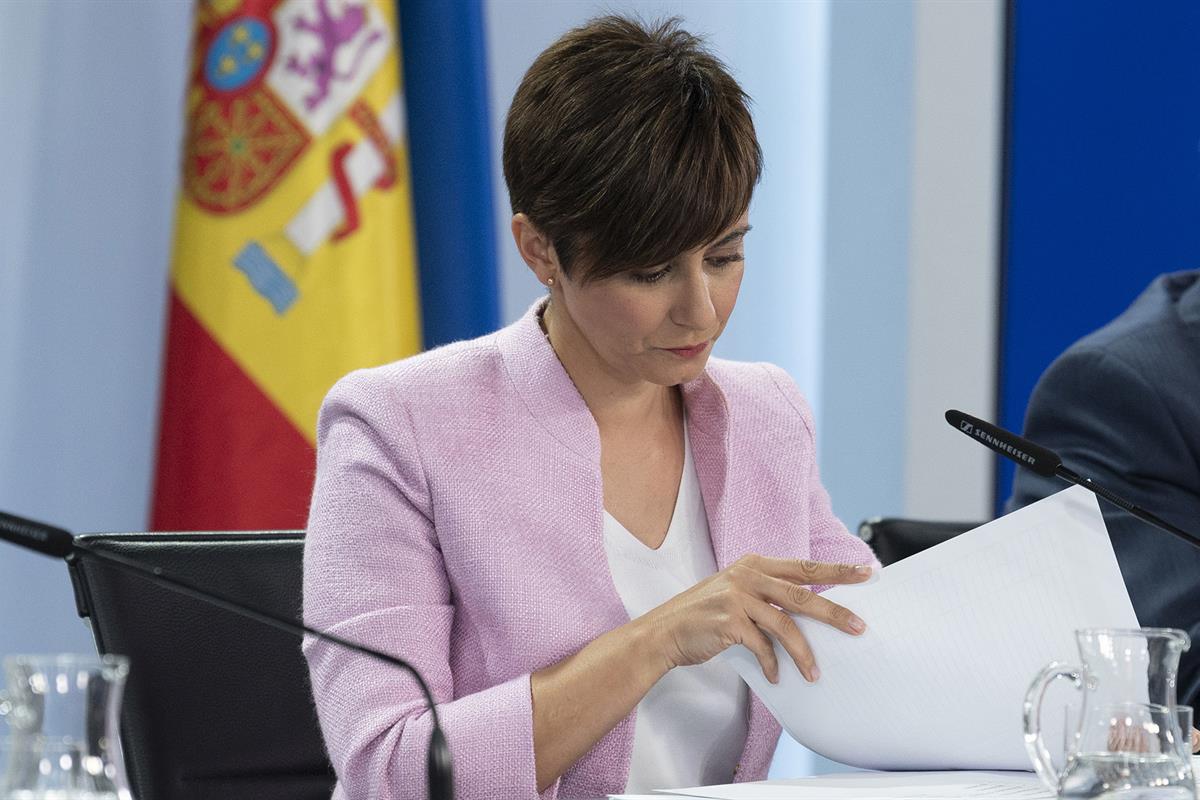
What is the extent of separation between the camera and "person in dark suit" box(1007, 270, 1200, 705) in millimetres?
1797

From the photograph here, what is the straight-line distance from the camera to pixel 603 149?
134 cm

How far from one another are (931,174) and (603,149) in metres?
1.77

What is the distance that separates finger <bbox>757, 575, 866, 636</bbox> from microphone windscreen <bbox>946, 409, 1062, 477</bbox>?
0.56ft

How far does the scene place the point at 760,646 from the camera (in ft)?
3.93

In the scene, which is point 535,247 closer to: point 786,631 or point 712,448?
point 712,448

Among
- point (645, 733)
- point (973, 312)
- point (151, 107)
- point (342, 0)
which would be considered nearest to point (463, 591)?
point (645, 733)

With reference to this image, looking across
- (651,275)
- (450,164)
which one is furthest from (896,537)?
(450,164)

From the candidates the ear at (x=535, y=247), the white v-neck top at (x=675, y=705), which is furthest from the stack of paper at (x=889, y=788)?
the ear at (x=535, y=247)

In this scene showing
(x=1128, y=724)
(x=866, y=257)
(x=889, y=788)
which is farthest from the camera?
(x=866, y=257)

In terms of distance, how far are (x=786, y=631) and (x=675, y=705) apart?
0.28 m

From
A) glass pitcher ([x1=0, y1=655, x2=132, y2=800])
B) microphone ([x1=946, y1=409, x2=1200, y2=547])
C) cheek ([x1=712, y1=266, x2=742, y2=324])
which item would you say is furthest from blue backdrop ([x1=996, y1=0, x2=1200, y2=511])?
glass pitcher ([x1=0, y1=655, x2=132, y2=800])

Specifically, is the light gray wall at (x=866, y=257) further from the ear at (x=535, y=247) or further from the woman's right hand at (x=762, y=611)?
the woman's right hand at (x=762, y=611)

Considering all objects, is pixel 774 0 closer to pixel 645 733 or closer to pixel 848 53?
pixel 848 53

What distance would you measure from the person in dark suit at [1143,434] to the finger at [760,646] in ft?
2.51
